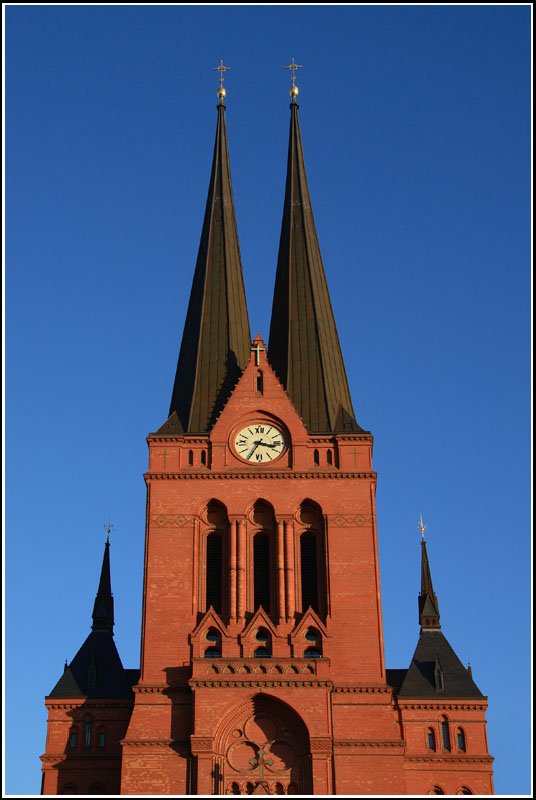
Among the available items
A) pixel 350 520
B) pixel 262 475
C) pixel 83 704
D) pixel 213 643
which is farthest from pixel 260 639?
pixel 83 704

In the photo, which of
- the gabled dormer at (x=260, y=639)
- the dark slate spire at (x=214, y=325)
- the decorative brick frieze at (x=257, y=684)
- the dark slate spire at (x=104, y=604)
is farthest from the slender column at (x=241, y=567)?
the dark slate spire at (x=104, y=604)

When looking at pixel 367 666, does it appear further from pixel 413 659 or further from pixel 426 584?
pixel 426 584

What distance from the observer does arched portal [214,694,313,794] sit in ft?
165

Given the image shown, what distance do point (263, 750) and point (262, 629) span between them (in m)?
4.64

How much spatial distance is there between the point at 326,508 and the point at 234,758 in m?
10.9

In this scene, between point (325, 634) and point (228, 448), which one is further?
point (228, 448)

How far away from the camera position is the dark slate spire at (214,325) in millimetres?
60094

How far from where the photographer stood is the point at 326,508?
5653cm

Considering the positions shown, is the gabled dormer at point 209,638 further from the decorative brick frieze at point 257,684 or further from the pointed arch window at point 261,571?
the pointed arch window at point 261,571

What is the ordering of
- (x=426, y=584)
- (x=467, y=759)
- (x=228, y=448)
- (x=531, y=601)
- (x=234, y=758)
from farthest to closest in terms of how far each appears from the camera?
(x=426, y=584) < (x=228, y=448) < (x=467, y=759) < (x=234, y=758) < (x=531, y=601)

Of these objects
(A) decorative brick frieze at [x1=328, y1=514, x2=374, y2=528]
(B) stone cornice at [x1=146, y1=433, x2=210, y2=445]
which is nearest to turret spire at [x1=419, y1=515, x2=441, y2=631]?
(A) decorative brick frieze at [x1=328, y1=514, x2=374, y2=528]

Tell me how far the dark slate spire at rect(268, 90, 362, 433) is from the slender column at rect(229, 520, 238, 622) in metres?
5.81

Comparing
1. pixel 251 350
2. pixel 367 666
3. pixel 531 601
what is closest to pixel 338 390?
pixel 251 350

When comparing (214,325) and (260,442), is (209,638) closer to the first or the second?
(260,442)
